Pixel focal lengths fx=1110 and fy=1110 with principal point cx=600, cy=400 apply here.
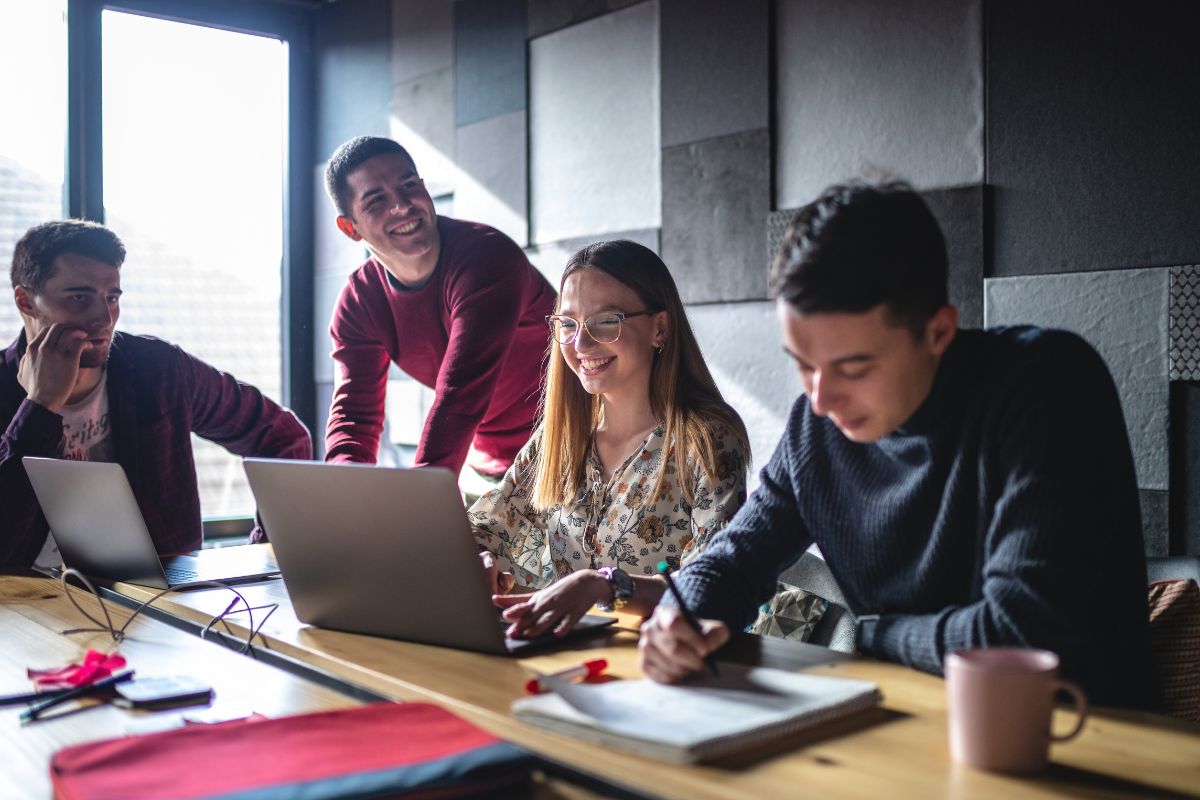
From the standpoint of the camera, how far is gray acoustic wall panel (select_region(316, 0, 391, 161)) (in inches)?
168

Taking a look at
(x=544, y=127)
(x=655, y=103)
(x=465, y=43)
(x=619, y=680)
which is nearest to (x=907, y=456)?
(x=619, y=680)

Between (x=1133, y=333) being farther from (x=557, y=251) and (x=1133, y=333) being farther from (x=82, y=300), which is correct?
(x=82, y=300)

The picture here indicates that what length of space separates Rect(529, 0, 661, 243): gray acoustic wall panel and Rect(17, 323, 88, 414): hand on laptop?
158cm

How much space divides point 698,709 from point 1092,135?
1724 mm

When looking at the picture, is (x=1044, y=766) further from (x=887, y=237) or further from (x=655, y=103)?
(x=655, y=103)

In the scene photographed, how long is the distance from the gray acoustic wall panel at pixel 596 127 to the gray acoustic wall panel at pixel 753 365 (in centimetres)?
39

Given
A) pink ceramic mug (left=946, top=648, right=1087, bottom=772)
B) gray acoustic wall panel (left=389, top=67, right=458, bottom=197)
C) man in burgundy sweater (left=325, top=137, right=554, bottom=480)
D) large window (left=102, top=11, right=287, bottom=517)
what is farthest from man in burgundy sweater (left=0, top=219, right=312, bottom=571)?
pink ceramic mug (left=946, top=648, right=1087, bottom=772)

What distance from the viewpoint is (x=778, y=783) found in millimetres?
895

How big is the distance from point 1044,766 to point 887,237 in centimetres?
58

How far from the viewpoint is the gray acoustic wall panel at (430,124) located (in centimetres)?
397

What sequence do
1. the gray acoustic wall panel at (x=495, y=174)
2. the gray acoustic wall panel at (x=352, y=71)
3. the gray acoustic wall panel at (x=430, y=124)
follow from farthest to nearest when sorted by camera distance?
the gray acoustic wall panel at (x=352, y=71)
the gray acoustic wall panel at (x=430, y=124)
the gray acoustic wall panel at (x=495, y=174)

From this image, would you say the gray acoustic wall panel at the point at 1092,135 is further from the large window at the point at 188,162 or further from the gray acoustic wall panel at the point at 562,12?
the large window at the point at 188,162

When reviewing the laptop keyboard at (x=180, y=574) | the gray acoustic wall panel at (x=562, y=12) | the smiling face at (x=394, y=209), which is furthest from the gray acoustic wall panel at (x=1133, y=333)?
the laptop keyboard at (x=180, y=574)

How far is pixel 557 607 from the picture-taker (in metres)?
1.45
